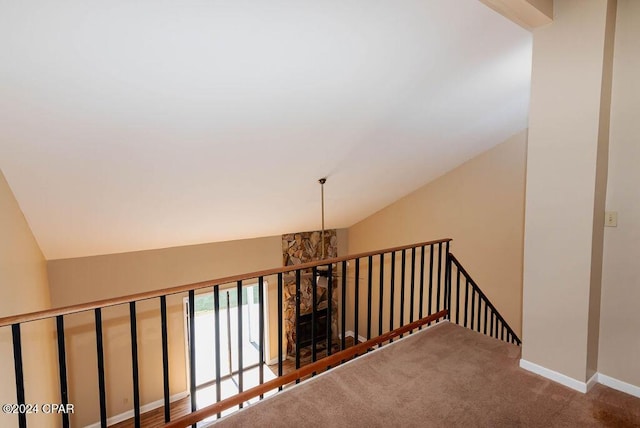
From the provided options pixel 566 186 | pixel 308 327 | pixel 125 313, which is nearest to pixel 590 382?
pixel 566 186

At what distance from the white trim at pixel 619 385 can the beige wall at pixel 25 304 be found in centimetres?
412

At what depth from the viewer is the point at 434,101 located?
349 cm

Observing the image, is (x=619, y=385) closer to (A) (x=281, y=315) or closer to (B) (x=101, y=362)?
(A) (x=281, y=315)

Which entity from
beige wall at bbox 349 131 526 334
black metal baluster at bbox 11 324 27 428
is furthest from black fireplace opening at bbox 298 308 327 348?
black metal baluster at bbox 11 324 27 428

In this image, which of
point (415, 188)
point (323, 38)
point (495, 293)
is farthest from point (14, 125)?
point (495, 293)

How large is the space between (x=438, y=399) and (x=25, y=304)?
3909 mm

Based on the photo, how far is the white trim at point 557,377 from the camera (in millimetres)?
2229

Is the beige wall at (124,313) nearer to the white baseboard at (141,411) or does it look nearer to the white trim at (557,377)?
the white baseboard at (141,411)

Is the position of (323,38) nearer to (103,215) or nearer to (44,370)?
(103,215)

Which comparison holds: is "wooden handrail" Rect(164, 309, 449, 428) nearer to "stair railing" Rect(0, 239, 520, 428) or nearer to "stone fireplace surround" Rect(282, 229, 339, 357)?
"stair railing" Rect(0, 239, 520, 428)

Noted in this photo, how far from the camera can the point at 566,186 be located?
86.0 inches

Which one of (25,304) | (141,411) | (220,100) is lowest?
(141,411)

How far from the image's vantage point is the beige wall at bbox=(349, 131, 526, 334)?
16.8 ft

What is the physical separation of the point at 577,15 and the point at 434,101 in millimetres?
1473
